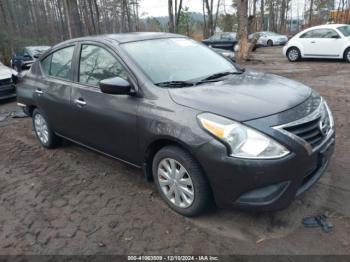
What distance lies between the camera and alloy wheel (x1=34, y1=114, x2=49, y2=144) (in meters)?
5.07

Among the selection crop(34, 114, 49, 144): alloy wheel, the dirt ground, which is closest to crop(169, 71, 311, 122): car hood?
the dirt ground

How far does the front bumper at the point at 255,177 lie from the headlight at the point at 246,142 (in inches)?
1.9

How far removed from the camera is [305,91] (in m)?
3.28

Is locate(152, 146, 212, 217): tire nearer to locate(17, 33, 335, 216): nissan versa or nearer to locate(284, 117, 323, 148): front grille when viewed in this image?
locate(17, 33, 335, 216): nissan versa

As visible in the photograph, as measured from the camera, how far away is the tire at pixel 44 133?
5001 millimetres

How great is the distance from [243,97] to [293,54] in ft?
43.1

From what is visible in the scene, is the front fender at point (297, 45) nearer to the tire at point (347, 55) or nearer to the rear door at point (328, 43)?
the rear door at point (328, 43)

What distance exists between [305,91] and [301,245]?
4.86 feet

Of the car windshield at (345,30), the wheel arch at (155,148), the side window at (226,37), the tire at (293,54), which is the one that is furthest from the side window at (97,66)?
the side window at (226,37)

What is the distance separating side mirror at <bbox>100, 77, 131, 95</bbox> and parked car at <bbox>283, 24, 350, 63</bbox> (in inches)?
485

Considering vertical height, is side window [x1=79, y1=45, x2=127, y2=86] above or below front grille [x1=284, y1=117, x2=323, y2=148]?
above

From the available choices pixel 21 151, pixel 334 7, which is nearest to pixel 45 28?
pixel 334 7

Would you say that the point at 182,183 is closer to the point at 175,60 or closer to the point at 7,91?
the point at 175,60

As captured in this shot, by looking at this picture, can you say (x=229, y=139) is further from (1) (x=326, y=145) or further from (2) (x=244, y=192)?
(1) (x=326, y=145)
